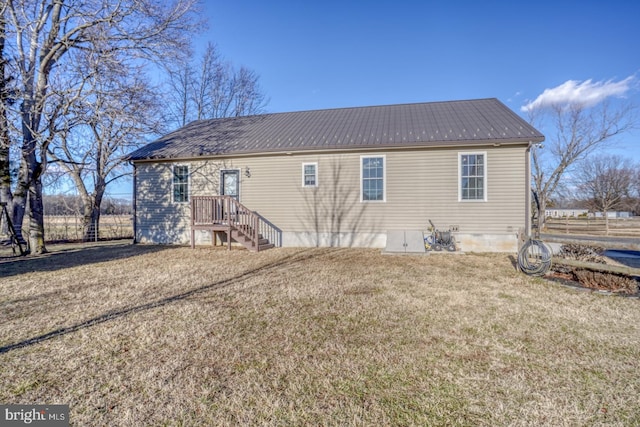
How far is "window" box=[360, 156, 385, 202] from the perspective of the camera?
32.9 feet

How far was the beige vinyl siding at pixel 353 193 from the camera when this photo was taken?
9203 mm

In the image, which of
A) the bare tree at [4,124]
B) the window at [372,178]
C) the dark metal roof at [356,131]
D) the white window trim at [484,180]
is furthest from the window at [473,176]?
Result: the bare tree at [4,124]

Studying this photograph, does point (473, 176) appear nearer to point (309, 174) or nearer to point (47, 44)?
point (309, 174)

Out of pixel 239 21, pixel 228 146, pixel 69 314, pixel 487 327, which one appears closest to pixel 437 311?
pixel 487 327

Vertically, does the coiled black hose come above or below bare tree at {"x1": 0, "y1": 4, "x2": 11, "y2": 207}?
below

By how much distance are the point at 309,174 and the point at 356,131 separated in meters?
2.35

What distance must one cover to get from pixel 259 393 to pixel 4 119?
1102 cm

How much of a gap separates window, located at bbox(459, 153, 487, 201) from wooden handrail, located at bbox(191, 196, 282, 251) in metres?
6.70

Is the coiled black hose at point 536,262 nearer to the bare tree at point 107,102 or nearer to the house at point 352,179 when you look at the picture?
the house at point 352,179

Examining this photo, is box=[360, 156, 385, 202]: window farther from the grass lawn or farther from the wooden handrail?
the grass lawn

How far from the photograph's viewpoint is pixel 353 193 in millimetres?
10195

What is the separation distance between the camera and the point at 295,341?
10.2 ft

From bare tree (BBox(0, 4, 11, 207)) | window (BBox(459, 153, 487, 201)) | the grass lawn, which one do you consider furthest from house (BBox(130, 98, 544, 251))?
the grass lawn

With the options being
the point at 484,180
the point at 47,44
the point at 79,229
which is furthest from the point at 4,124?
the point at 484,180
